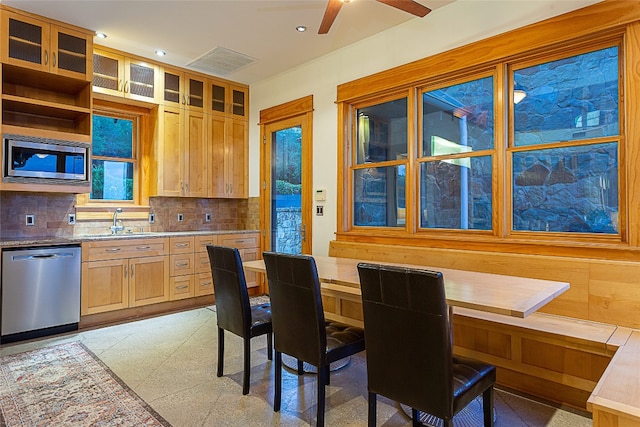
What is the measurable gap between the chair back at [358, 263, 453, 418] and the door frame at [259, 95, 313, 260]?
2.87 m

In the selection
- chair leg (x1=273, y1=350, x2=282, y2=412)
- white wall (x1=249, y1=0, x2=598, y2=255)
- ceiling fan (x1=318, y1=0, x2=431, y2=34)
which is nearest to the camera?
chair leg (x1=273, y1=350, x2=282, y2=412)

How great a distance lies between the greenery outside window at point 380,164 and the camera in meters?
3.77

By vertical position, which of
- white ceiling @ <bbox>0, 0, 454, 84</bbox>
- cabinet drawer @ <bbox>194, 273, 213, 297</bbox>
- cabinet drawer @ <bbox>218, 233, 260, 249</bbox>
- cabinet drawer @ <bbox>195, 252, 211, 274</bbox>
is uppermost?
white ceiling @ <bbox>0, 0, 454, 84</bbox>

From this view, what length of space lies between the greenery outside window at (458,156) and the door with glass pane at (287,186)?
154 cm

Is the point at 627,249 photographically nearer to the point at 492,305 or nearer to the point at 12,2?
the point at 492,305

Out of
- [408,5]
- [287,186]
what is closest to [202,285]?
[287,186]

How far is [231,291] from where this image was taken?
8.35 ft

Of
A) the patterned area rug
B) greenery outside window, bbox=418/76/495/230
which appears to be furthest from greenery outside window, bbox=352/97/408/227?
the patterned area rug

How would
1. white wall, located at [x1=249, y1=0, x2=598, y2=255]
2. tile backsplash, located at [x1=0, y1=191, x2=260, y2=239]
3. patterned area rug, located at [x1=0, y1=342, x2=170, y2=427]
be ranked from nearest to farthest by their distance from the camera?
patterned area rug, located at [x1=0, y1=342, x2=170, y2=427] < white wall, located at [x1=249, y1=0, x2=598, y2=255] < tile backsplash, located at [x1=0, y1=191, x2=260, y2=239]

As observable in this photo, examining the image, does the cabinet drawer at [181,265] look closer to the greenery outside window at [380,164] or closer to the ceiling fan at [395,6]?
the greenery outside window at [380,164]

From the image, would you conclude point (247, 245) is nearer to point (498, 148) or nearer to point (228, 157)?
point (228, 157)

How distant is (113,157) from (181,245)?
55.5 inches

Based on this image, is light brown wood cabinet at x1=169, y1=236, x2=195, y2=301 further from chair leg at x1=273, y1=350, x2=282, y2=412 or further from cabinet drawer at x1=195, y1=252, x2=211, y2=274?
chair leg at x1=273, y1=350, x2=282, y2=412

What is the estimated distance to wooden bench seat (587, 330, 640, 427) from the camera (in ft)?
4.57
